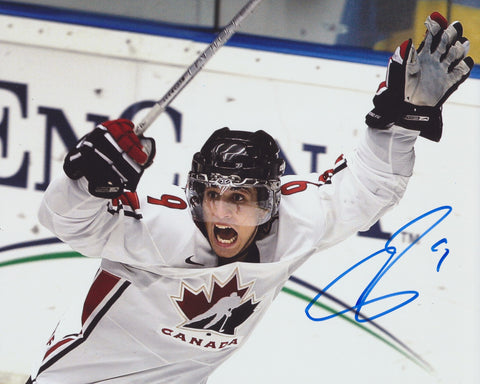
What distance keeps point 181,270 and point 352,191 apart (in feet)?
1.48

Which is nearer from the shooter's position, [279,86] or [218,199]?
[218,199]

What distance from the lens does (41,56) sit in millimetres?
2963

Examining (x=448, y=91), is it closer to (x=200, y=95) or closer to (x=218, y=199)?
(x=218, y=199)

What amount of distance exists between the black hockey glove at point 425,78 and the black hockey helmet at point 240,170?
0.26 meters

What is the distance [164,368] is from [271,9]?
1.29 metres

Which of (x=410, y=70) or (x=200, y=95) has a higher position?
(x=410, y=70)

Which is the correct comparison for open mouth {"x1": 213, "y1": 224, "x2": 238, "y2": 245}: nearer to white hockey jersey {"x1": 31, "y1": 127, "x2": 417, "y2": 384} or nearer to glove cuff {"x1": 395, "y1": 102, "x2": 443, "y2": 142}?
white hockey jersey {"x1": 31, "y1": 127, "x2": 417, "y2": 384}

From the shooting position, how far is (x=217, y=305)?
7.35ft

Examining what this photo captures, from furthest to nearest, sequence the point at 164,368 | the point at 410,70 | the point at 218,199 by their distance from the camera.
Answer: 1. the point at 164,368
2. the point at 218,199
3. the point at 410,70

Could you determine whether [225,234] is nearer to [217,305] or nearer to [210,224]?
[210,224]

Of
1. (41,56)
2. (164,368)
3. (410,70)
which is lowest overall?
(164,368)

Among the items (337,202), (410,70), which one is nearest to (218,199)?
(337,202)
